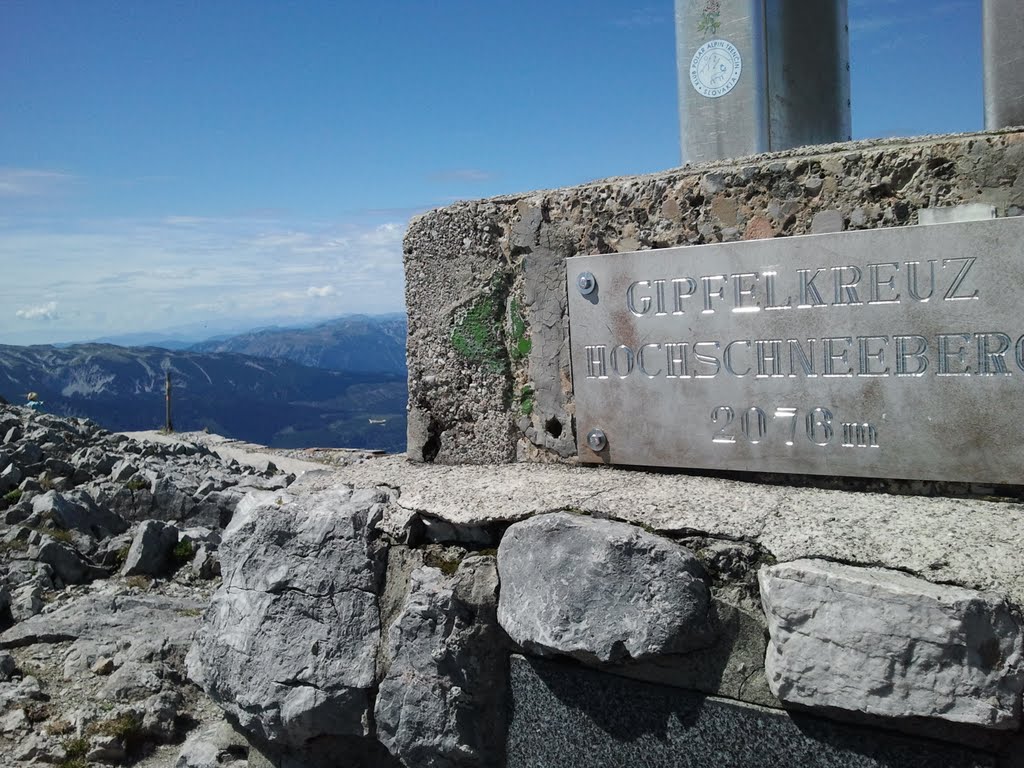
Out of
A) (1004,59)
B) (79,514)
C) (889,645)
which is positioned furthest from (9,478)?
(1004,59)

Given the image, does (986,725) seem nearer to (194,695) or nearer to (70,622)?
(194,695)

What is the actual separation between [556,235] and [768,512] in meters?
1.04

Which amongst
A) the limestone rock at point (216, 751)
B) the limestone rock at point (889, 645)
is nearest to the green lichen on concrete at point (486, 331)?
the limestone rock at point (889, 645)

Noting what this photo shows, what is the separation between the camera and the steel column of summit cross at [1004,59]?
2703 mm

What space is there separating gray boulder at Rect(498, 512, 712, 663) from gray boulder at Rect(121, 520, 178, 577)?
335 centimetres

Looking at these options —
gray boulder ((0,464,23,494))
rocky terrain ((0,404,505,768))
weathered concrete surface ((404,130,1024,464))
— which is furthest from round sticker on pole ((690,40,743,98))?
gray boulder ((0,464,23,494))

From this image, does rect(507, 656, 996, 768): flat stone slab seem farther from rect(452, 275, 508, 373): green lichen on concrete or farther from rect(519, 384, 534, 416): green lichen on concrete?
rect(452, 275, 508, 373): green lichen on concrete

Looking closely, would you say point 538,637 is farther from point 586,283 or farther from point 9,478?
point 9,478

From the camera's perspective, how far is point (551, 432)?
8.77 feet

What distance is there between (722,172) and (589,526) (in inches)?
39.6

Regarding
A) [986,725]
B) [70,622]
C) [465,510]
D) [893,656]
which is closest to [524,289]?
[465,510]

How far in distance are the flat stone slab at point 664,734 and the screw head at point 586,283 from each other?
104cm

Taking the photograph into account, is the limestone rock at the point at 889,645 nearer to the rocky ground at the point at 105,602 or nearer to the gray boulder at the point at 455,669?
the gray boulder at the point at 455,669

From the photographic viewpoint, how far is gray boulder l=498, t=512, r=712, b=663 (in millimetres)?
1987
